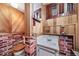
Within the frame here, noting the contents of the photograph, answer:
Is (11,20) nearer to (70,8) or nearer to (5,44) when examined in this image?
(5,44)

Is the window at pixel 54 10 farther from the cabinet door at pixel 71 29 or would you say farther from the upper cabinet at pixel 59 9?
the cabinet door at pixel 71 29

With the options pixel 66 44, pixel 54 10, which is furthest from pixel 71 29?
pixel 54 10

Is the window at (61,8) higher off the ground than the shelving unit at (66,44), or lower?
A: higher

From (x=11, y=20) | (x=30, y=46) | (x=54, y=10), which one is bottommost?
(x=30, y=46)

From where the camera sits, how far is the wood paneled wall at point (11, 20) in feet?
5.74

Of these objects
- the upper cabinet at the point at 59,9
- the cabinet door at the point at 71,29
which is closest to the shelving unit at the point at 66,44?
the cabinet door at the point at 71,29

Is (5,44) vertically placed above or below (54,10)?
below

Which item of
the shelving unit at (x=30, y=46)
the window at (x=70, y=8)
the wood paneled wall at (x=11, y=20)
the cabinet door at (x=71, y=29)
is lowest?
the shelving unit at (x=30, y=46)

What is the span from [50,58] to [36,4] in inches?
27.5

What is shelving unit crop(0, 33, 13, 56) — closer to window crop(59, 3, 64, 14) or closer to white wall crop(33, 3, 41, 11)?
white wall crop(33, 3, 41, 11)

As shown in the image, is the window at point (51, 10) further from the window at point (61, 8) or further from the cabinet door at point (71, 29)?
Result: the cabinet door at point (71, 29)

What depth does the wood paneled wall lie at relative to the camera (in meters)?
1.75

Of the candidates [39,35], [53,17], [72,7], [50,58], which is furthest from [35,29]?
[72,7]

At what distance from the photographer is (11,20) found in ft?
5.79
